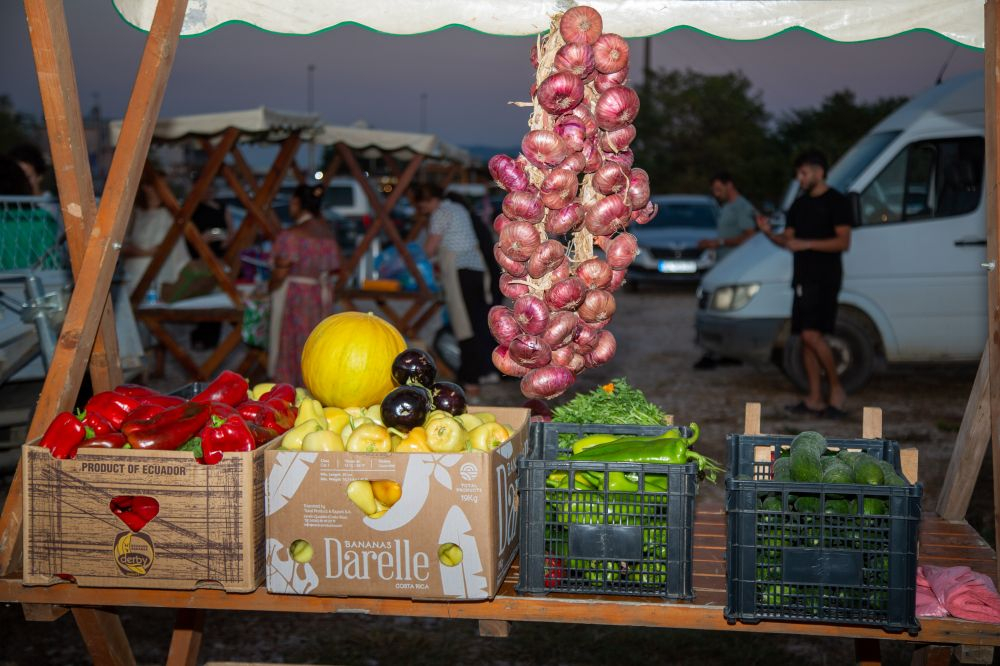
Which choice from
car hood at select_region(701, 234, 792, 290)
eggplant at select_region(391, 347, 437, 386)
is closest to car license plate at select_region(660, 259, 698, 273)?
car hood at select_region(701, 234, 792, 290)

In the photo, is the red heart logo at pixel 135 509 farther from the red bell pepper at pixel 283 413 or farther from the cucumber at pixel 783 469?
the cucumber at pixel 783 469

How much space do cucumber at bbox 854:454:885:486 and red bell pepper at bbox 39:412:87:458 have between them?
2206 mm

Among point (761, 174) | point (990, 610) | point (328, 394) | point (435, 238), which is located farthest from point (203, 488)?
point (761, 174)

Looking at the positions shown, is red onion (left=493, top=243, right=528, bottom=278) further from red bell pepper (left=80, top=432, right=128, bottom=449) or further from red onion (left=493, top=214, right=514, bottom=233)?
red bell pepper (left=80, top=432, right=128, bottom=449)

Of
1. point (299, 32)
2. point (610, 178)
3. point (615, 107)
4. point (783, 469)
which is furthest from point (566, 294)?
point (299, 32)

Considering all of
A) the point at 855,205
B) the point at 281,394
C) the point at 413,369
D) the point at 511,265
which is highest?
the point at 855,205

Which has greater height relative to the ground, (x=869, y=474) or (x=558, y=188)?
(x=558, y=188)

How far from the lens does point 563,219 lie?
10.7ft

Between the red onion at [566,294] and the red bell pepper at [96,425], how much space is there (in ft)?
4.67

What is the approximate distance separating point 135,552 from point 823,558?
1.91m

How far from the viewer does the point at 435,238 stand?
10070 millimetres

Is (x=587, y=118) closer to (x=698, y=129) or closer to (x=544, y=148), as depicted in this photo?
(x=544, y=148)

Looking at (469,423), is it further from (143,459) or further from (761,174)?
(761,174)

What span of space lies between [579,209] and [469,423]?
0.80 metres
